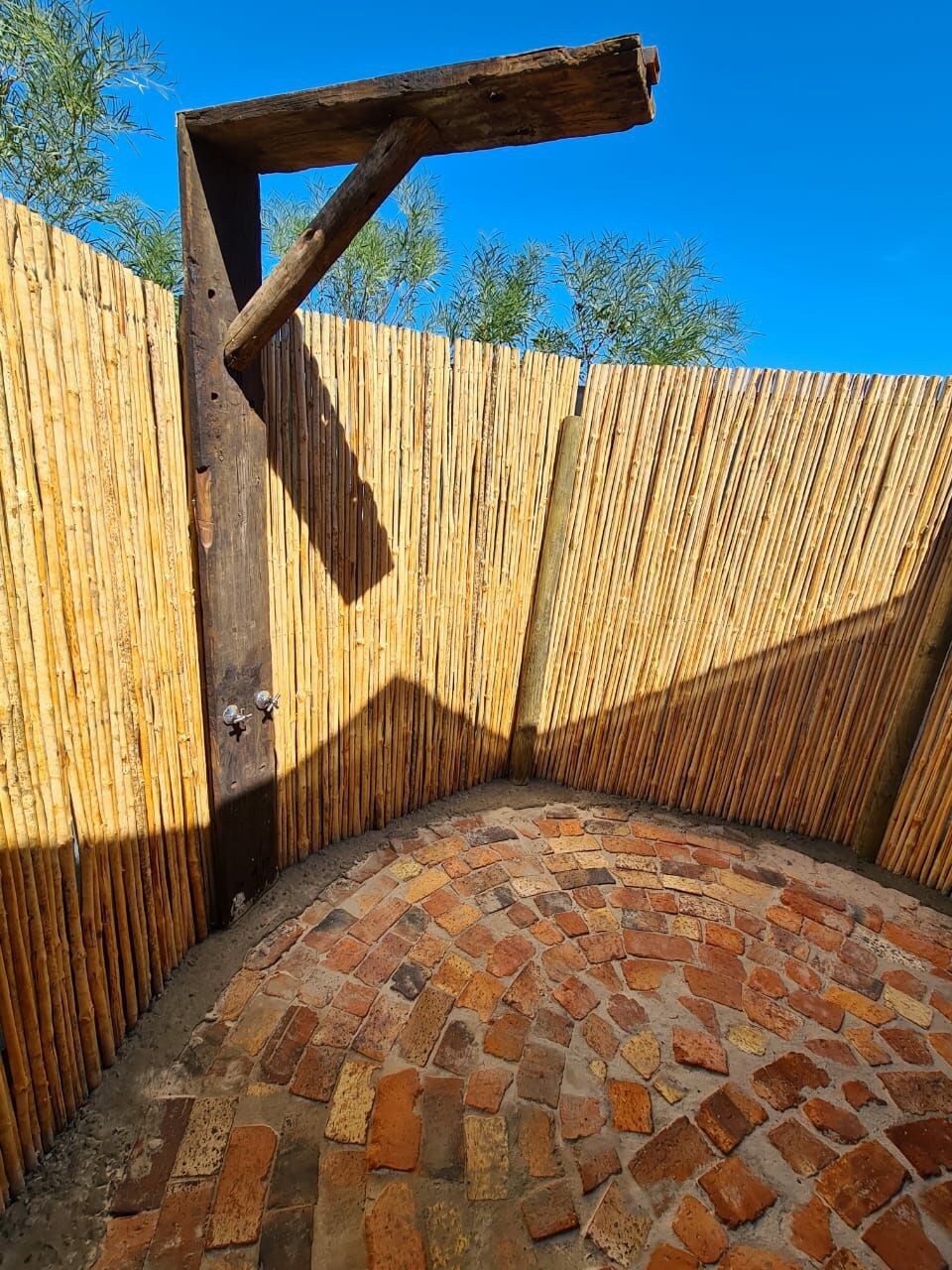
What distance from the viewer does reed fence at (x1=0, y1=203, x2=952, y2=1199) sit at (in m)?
1.44

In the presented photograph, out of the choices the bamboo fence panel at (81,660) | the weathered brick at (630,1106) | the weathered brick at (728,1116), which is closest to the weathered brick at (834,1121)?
the weathered brick at (728,1116)

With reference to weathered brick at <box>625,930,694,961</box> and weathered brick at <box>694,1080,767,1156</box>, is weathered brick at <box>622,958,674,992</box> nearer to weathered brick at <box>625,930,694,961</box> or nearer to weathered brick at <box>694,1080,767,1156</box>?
weathered brick at <box>625,930,694,961</box>

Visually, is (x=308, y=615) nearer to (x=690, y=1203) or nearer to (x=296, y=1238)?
(x=296, y=1238)

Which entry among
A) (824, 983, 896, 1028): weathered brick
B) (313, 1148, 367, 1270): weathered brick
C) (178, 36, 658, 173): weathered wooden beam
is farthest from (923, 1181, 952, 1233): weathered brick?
(178, 36, 658, 173): weathered wooden beam

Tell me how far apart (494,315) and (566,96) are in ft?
42.3

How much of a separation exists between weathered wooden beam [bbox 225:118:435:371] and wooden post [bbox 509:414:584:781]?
4.87 feet

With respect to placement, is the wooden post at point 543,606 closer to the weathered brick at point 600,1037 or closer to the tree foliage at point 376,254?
the weathered brick at point 600,1037

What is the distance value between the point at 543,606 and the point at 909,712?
71.6 inches

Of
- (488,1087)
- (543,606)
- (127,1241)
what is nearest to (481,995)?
(488,1087)

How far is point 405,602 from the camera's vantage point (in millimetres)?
2695

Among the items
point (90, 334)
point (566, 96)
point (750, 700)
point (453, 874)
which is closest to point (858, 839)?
point (750, 700)

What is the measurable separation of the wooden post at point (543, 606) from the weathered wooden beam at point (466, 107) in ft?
4.73

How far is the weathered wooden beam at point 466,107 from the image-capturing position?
1.36m

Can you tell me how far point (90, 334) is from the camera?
1.47 m
